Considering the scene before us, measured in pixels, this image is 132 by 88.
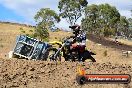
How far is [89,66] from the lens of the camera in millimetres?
12289

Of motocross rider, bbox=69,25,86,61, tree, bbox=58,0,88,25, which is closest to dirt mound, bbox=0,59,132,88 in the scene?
motocross rider, bbox=69,25,86,61

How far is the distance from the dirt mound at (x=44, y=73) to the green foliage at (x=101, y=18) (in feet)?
227

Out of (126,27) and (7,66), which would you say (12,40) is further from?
(126,27)

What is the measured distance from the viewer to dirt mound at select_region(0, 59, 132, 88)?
1035 cm

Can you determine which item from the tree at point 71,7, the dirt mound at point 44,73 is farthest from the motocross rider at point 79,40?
the tree at point 71,7

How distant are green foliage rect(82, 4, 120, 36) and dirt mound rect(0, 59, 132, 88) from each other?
69233mm

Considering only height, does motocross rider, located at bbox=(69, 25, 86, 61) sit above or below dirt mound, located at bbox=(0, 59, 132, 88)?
above

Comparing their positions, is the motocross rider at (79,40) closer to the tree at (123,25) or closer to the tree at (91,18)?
the tree at (91,18)

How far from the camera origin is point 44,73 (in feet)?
36.8

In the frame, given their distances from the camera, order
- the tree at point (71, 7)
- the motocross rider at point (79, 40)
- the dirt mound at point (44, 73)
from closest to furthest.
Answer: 1. the dirt mound at point (44, 73)
2. the motocross rider at point (79, 40)
3. the tree at point (71, 7)

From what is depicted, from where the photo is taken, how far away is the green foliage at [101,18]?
→ 8238cm

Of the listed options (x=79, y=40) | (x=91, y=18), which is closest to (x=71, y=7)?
(x=91, y=18)

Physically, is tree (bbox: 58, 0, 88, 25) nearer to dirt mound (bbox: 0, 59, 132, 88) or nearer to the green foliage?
the green foliage

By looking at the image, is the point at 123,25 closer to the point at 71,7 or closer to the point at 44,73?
the point at 71,7
